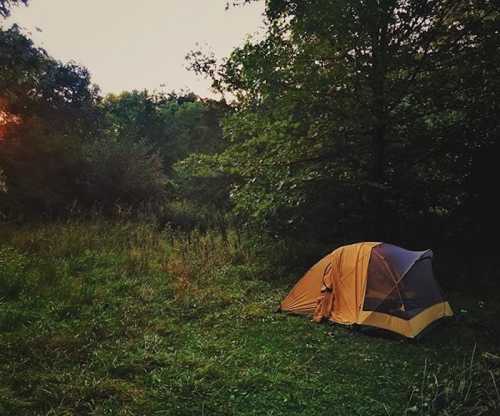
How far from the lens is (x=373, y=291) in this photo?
5926mm

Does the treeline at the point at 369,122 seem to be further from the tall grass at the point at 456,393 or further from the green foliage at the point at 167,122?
the green foliage at the point at 167,122

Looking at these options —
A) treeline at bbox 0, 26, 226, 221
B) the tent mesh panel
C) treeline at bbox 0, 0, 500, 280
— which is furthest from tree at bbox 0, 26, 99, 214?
the tent mesh panel

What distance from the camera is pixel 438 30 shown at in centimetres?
878

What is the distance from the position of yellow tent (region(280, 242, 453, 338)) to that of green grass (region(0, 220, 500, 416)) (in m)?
0.26

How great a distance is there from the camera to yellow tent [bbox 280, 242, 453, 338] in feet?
18.8

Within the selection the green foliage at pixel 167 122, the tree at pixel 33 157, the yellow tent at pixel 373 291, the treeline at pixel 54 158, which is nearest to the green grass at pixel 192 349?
the yellow tent at pixel 373 291

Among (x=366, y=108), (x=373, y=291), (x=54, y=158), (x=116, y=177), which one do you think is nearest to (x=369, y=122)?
(x=366, y=108)

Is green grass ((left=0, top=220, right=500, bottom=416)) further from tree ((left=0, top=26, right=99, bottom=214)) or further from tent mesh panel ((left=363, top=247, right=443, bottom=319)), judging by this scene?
tree ((left=0, top=26, right=99, bottom=214))

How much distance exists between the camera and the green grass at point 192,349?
12.7 feet

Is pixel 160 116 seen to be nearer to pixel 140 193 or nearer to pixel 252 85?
pixel 140 193

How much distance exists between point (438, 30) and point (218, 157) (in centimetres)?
548

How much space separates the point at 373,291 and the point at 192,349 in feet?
8.67

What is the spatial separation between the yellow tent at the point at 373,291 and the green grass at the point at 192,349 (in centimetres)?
26

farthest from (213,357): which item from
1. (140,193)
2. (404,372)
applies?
(140,193)
